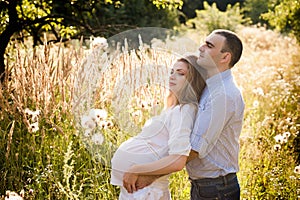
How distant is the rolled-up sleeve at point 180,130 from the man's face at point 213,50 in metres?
0.28

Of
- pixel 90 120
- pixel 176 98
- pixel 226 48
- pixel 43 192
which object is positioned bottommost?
pixel 43 192

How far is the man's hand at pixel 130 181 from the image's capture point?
268 centimetres

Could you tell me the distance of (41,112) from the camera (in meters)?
4.35

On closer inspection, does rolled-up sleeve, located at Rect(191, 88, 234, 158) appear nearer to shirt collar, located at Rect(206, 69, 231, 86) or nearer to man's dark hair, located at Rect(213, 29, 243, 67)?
shirt collar, located at Rect(206, 69, 231, 86)

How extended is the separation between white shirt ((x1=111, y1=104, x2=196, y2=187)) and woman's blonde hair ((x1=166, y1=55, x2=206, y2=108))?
0.04m

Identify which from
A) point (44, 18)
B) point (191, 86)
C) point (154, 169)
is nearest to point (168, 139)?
point (154, 169)

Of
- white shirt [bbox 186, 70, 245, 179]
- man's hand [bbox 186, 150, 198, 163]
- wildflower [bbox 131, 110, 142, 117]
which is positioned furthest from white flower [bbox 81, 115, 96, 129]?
man's hand [bbox 186, 150, 198, 163]

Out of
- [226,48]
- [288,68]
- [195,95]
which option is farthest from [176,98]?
[288,68]

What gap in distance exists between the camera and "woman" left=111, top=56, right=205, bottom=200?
2.53 metres

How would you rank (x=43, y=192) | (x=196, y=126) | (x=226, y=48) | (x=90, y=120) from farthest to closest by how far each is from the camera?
(x=43, y=192), (x=90, y=120), (x=226, y=48), (x=196, y=126)

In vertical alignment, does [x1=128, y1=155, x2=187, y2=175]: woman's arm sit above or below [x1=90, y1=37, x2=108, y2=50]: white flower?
below

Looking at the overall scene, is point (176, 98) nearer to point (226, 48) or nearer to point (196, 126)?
point (196, 126)

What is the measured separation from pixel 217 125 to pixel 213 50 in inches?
15.3

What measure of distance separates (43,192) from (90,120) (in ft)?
2.63
